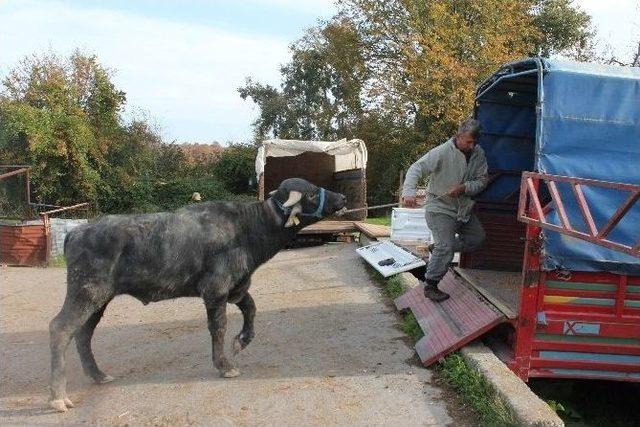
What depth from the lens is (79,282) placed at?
180 inches

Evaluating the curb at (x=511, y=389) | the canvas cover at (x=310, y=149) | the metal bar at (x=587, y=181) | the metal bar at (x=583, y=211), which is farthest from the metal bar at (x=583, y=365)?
the canvas cover at (x=310, y=149)

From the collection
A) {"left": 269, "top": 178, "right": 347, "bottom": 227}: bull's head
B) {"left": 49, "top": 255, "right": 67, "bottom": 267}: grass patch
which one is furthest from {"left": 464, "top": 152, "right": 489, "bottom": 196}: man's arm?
{"left": 49, "top": 255, "right": 67, "bottom": 267}: grass patch

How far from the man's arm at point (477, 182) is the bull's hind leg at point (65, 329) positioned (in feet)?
11.8

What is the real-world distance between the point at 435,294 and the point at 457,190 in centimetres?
117

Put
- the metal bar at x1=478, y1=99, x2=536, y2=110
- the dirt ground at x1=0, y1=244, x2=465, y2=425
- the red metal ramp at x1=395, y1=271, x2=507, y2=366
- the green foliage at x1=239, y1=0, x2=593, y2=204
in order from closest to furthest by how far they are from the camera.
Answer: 1. the dirt ground at x1=0, y1=244, x2=465, y2=425
2. the red metal ramp at x1=395, y1=271, x2=507, y2=366
3. the metal bar at x1=478, y1=99, x2=536, y2=110
4. the green foliage at x1=239, y1=0, x2=593, y2=204

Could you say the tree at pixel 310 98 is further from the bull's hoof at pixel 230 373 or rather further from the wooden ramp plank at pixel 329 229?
the bull's hoof at pixel 230 373

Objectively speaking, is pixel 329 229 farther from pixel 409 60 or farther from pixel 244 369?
pixel 409 60

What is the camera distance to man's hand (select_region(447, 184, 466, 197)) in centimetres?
583

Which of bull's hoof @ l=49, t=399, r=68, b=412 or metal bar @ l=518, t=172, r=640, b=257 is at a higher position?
metal bar @ l=518, t=172, r=640, b=257

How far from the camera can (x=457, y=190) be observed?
5.84 metres

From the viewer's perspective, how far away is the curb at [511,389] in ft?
12.0

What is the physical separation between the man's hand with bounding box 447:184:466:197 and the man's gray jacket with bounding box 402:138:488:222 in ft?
0.14

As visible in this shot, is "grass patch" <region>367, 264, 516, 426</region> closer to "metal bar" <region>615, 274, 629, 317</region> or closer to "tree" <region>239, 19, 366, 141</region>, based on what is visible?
"metal bar" <region>615, 274, 629, 317</region>

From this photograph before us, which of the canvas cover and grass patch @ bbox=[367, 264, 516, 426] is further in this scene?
the canvas cover
